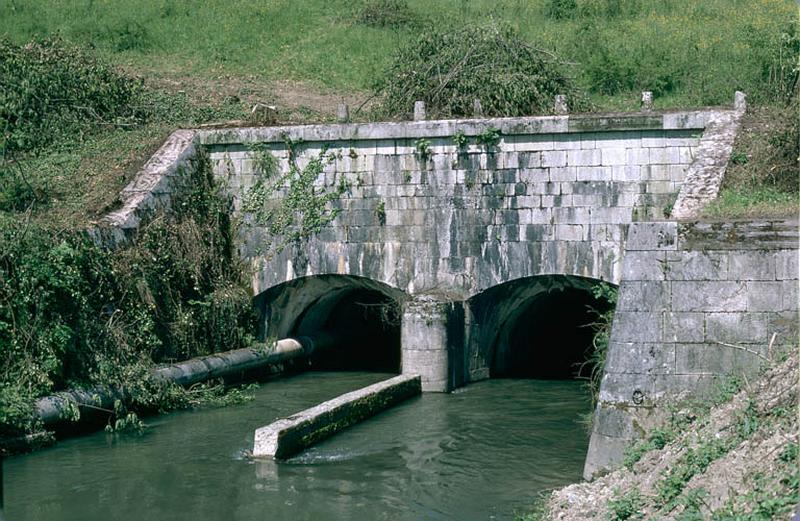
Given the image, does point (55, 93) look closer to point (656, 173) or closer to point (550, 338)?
point (550, 338)

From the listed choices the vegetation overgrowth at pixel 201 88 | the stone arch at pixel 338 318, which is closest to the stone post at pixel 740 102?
the vegetation overgrowth at pixel 201 88

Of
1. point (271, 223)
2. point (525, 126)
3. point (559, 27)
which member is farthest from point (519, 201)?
point (559, 27)

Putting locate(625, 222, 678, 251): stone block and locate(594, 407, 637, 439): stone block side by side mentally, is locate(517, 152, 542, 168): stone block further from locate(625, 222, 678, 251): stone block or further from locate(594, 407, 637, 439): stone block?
locate(594, 407, 637, 439): stone block

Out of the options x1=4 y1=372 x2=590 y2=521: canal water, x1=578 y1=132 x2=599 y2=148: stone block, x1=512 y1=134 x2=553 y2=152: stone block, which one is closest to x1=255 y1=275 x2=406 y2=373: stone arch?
x1=4 y1=372 x2=590 y2=521: canal water

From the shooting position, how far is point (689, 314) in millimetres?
10320

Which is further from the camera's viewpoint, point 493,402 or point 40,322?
point 493,402

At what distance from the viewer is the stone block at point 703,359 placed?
10.2m

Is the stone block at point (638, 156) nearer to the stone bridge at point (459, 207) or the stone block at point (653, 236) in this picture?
the stone bridge at point (459, 207)

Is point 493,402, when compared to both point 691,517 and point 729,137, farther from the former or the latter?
point 691,517

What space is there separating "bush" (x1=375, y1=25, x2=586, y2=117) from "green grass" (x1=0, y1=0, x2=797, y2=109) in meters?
3.74

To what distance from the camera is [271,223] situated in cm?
1858

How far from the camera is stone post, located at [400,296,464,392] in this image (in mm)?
16875

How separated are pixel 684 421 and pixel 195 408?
329 inches

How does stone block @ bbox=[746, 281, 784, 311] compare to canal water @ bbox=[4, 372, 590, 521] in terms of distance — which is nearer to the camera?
stone block @ bbox=[746, 281, 784, 311]
